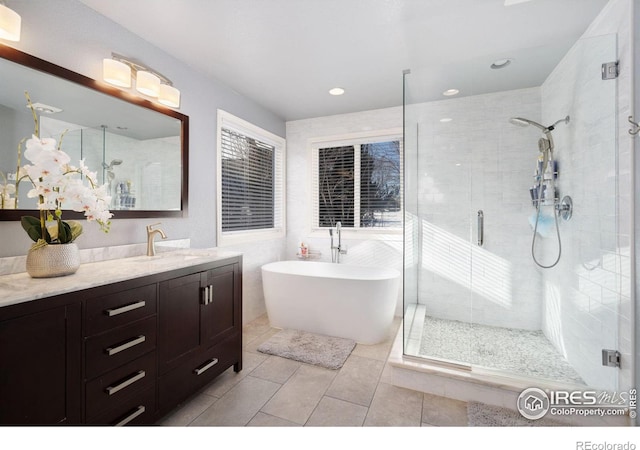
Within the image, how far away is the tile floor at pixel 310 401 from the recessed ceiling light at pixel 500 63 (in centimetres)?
256

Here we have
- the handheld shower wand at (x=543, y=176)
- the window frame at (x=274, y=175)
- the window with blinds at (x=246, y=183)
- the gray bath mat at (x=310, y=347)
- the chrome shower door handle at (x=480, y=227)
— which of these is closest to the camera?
the handheld shower wand at (x=543, y=176)

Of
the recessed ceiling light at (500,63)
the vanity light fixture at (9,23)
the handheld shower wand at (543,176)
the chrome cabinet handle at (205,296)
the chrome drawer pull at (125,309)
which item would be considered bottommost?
the chrome cabinet handle at (205,296)

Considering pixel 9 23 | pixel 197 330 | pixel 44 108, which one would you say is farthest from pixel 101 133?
pixel 197 330

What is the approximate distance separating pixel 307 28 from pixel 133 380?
2412 mm

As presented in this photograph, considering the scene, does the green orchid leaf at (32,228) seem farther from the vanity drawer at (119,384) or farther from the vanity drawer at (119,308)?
the vanity drawer at (119,384)

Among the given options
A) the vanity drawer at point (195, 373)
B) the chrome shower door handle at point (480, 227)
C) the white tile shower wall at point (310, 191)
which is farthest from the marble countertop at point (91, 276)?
the chrome shower door handle at point (480, 227)

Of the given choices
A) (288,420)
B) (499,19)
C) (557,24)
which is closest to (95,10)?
(499,19)

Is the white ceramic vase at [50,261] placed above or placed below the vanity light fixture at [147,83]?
below

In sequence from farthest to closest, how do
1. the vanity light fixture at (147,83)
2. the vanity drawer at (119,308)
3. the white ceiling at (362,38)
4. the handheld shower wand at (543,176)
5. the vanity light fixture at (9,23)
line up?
1. the handheld shower wand at (543,176)
2. the vanity light fixture at (147,83)
3. the white ceiling at (362,38)
4. the vanity light fixture at (9,23)
5. the vanity drawer at (119,308)

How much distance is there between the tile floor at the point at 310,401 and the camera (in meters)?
1.73

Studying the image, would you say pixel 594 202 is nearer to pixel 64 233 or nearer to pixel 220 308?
pixel 220 308

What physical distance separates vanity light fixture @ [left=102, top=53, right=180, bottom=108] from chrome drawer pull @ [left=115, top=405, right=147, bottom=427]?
1.98 meters

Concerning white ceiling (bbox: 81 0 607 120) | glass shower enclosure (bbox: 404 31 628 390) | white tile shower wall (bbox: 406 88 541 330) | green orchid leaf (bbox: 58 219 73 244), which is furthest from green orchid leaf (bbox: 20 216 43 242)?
white tile shower wall (bbox: 406 88 541 330)

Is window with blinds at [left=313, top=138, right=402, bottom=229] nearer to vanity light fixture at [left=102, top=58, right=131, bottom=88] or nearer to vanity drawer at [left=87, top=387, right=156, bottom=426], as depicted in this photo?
vanity light fixture at [left=102, top=58, right=131, bottom=88]
